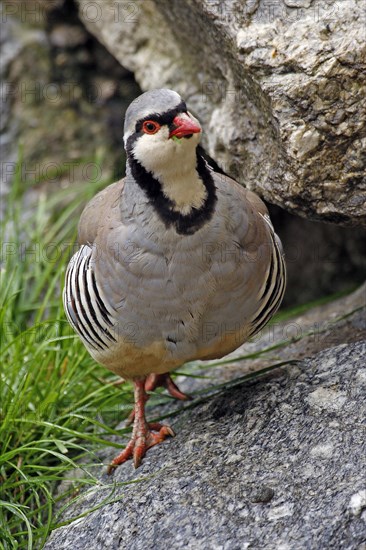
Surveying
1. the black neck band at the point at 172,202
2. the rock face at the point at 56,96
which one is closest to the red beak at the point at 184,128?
the black neck band at the point at 172,202

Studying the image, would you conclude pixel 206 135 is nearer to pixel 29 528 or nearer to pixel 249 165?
pixel 249 165

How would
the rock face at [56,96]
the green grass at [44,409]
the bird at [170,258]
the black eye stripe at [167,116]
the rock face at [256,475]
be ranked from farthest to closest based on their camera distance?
the rock face at [56,96], the green grass at [44,409], the bird at [170,258], the black eye stripe at [167,116], the rock face at [256,475]

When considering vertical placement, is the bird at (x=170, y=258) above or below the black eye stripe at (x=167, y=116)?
below

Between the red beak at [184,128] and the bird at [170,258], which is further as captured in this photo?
the bird at [170,258]

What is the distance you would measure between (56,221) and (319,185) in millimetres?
2827

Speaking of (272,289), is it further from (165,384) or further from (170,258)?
(165,384)

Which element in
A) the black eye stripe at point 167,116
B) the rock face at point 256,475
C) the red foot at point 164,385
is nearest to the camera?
the rock face at point 256,475

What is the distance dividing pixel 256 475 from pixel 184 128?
142cm

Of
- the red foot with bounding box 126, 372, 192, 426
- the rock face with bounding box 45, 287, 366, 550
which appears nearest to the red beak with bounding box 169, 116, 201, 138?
the rock face with bounding box 45, 287, 366, 550

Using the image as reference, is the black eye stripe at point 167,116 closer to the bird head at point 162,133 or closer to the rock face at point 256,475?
the bird head at point 162,133

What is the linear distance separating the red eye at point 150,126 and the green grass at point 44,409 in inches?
54.9

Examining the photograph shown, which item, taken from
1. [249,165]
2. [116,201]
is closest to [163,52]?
[249,165]

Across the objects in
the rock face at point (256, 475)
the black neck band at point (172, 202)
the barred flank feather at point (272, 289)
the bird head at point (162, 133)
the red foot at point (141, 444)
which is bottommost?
the red foot at point (141, 444)

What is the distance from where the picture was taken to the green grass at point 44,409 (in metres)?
4.10
